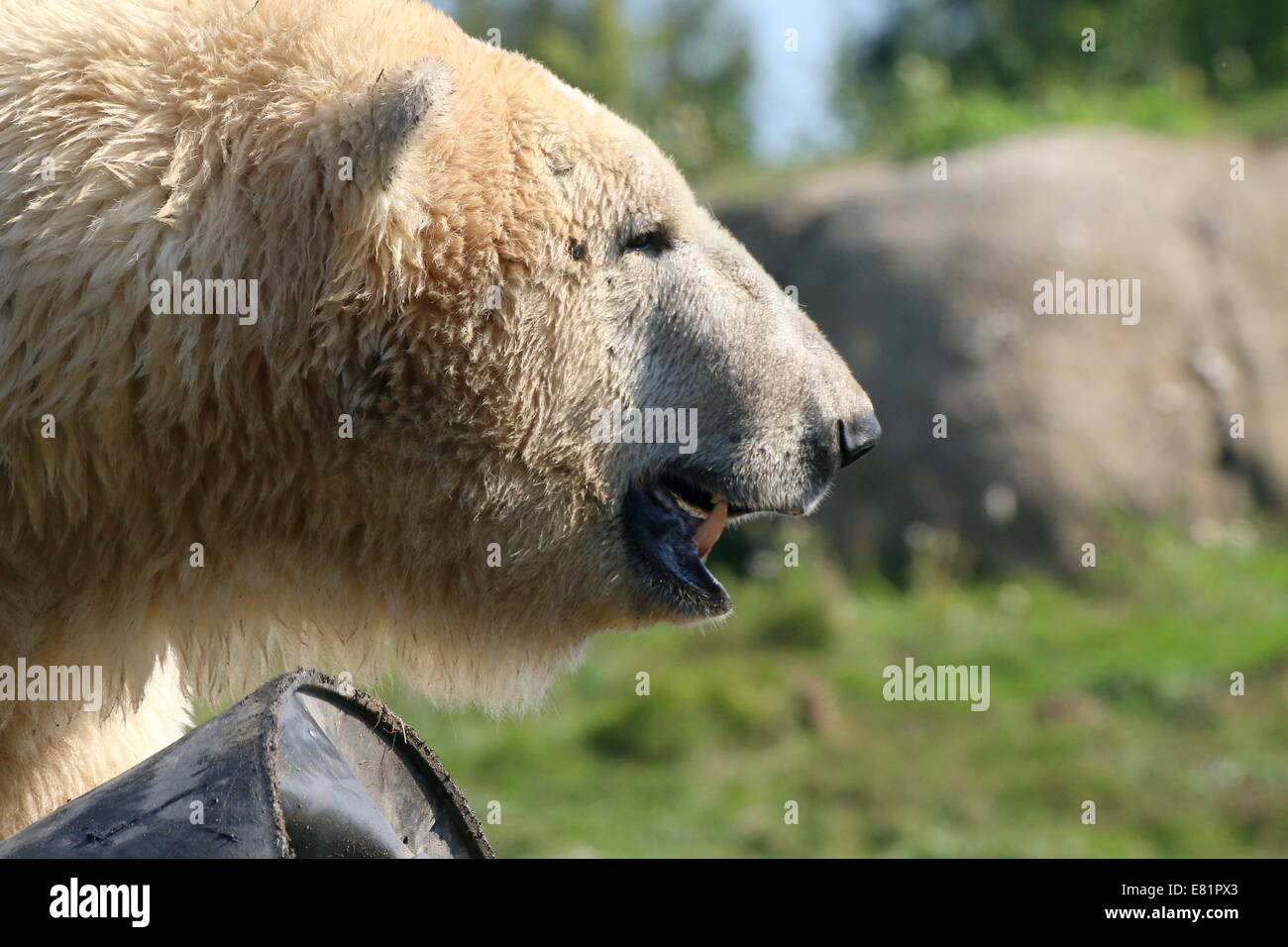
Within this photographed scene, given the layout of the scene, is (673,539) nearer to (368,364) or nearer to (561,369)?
(561,369)

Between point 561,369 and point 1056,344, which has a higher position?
point 1056,344

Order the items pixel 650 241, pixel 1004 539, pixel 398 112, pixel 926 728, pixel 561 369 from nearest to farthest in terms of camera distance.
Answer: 1. pixel 398 112
2. pixel 561 369
3. pixel 650 241
4. pixel 926 728
5. pixel 1004 539

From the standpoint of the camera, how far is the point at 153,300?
7.12 ft

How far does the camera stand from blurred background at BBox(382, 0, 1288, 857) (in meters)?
6.20

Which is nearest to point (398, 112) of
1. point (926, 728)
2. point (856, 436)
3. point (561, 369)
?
point (561, 369)

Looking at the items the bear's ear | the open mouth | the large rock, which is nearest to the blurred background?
the large rock

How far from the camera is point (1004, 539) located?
836 cm

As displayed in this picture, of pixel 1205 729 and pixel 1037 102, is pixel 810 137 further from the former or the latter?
pixel 1205 729

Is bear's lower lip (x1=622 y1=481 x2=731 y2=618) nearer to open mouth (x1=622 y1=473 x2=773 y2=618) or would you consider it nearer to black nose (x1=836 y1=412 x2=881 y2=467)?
open mouth (x1=622 y1=473 x2=773 y2=618)

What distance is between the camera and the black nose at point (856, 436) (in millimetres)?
2748

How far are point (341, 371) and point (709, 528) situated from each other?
0.79 m

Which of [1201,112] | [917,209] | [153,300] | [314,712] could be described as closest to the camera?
[314,712]
